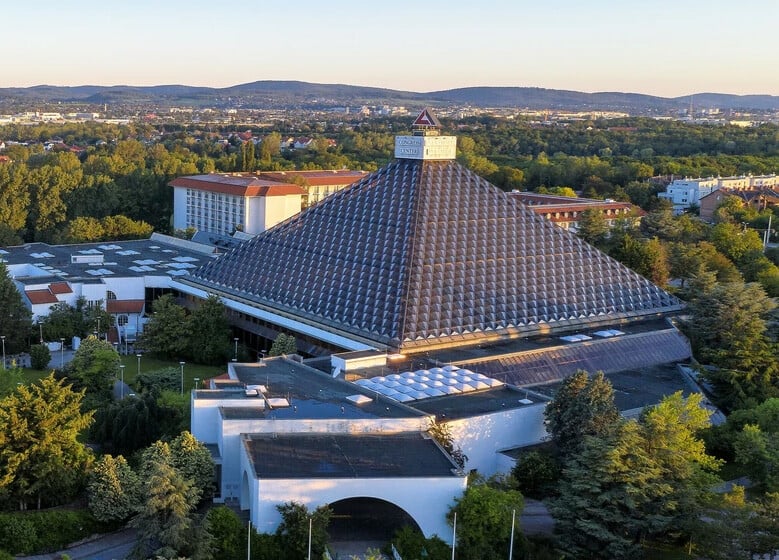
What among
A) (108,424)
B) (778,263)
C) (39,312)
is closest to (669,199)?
(778,263)

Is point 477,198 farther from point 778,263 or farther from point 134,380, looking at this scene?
point 778,263

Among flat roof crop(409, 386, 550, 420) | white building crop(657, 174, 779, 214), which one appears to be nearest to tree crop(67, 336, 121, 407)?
flat roof crop(409, 386, 550, 420)

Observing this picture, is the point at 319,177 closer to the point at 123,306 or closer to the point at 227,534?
the point at 123,306

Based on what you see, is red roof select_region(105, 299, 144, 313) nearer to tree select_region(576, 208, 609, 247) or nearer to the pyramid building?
the pyramid building

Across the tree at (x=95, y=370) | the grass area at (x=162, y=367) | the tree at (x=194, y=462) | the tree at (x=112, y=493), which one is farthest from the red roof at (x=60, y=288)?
the tree at (x=194, y=462)

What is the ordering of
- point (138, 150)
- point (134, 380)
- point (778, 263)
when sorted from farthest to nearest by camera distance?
point (138, 150) < point (778, 263) < point (134, 380)

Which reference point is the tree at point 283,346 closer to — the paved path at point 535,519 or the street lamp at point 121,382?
the street lamp at point 121,382
